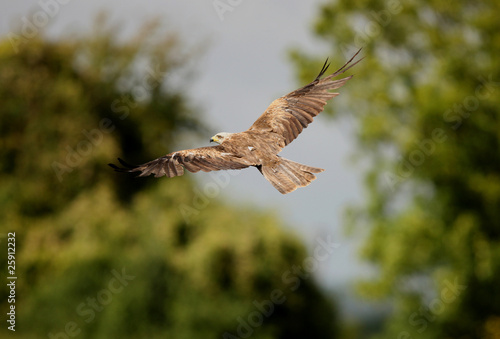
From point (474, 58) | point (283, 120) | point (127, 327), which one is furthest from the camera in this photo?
point (474, 58)

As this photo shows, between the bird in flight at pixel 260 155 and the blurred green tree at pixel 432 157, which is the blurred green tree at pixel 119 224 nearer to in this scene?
the blurred green tree at pixel 432 157

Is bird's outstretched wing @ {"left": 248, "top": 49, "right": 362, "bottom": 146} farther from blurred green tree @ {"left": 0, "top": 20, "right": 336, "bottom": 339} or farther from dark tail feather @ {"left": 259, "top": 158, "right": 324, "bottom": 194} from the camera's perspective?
A: blurred green tree @ {"left": 0, "top": 20, "right": 336, "bottom": 339}

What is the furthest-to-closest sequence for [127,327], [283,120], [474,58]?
[474,58], [127,327], [283,120]

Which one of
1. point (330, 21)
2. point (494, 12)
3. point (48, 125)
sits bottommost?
point (48, 125)

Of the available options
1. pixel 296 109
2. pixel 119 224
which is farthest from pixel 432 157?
pixel 296 109

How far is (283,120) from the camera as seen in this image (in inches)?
209

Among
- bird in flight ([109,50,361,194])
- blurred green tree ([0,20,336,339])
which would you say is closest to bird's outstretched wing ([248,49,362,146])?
bird in flight ([109,50,361,194])

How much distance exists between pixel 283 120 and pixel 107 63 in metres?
20.9

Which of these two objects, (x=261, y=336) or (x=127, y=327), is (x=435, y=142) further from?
(x=127, y=327)

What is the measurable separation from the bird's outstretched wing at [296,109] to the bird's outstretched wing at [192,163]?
0.86 metres

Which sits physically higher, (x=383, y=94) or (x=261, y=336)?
(x=383, y=94)

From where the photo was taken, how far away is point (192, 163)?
4066mm

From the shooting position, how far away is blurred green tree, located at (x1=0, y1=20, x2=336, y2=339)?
59.4ft

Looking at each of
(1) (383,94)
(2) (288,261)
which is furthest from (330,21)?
(2) (288,261)
